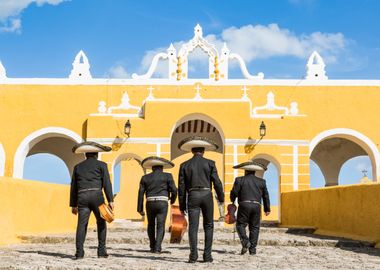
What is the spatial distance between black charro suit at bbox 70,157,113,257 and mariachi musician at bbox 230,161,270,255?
206cm

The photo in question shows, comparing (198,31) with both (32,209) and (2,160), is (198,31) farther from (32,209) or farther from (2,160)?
(32,209)

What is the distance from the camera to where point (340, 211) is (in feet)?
38.9

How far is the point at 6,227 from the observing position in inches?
410

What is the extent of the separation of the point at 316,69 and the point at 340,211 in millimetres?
9688

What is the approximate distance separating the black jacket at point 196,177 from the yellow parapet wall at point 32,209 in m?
4.43

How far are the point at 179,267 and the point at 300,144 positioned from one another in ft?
37.2

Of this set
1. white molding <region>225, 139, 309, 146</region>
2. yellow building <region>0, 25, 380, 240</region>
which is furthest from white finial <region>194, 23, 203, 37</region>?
white molding <region>225, 139, 309, 146</region>

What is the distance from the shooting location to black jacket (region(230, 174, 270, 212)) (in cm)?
831

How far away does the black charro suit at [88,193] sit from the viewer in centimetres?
719

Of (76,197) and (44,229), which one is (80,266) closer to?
(76,197)

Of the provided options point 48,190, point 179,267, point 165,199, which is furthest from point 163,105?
point 179,267

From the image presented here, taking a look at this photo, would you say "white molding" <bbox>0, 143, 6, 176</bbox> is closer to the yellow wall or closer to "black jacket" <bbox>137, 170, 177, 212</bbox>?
the yellow wall

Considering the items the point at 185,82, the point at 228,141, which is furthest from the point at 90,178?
the point at 185,82

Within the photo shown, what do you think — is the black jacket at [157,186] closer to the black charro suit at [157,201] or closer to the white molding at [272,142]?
the black charro suit at [157,201]
